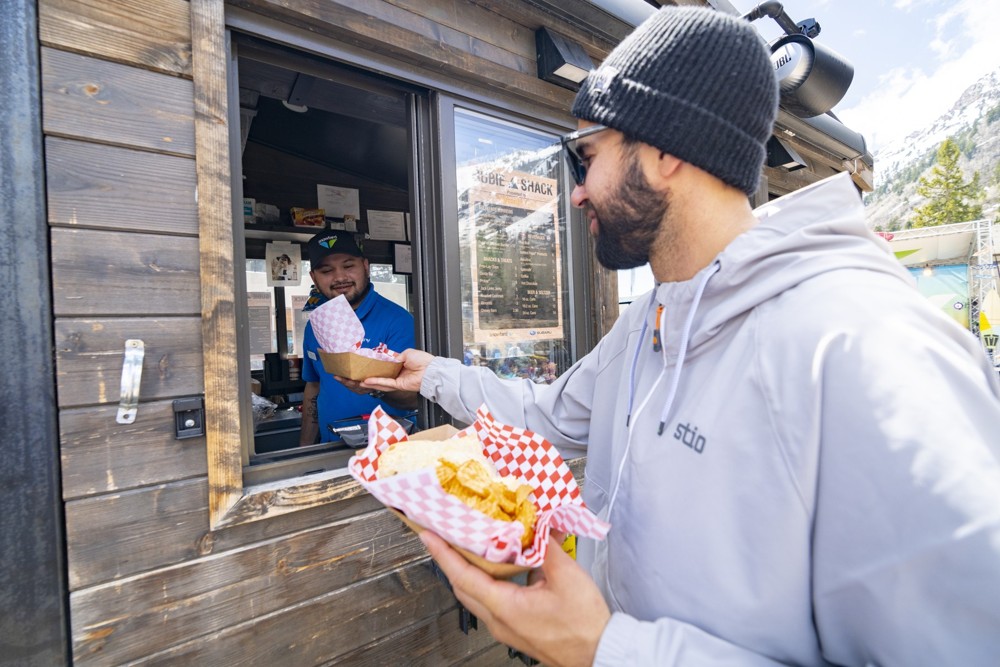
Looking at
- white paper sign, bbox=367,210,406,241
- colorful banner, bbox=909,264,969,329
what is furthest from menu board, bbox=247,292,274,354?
colorful banner, bbox=909,264,969,329

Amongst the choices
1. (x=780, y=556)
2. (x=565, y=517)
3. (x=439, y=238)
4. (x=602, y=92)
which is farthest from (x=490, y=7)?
(x=780, y=556)

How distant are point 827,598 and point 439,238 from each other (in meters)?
1.88

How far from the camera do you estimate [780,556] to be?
2.73ft

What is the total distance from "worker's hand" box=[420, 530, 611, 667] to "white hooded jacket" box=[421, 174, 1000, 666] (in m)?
0.04

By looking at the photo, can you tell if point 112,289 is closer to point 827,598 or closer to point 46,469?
point 46,469

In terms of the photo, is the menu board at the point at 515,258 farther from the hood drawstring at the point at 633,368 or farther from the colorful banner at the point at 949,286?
the colorful banner at the point at 949,286

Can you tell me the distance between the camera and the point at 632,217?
1.27 metres

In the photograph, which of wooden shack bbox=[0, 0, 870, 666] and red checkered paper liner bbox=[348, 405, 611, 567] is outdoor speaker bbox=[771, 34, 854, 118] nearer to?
wooden shack bbox=[0, 0, 870, 666]

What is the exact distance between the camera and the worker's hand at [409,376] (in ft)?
6.90

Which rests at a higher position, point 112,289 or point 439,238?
point 439,238

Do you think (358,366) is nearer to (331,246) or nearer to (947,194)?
(331,246)

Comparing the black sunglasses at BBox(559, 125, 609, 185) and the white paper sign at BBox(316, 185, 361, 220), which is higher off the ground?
the white paper sign at BBox(316, 185, 361, 220)

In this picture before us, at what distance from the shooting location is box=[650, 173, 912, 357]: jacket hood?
37.3 inches

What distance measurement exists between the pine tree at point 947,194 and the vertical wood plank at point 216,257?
47293 mm
